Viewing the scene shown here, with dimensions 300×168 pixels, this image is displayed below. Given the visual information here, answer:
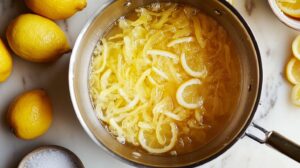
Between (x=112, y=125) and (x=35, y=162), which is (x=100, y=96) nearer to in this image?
(x=112, y=125)

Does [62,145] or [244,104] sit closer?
[244,104]

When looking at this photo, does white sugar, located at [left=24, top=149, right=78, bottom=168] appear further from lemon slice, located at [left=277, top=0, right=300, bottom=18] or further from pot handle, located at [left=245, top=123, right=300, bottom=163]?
lemon slice, located at [left=277, top=0, right=300, bottom=18]

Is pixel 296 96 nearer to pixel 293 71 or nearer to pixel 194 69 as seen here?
pixel 293 71

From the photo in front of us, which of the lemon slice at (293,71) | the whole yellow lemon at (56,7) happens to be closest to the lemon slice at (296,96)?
the lemon slice at (293,71)

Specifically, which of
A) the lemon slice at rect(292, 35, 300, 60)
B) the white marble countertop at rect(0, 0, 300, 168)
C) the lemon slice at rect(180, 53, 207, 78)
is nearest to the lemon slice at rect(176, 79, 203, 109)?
the lemon slice at rect(180, 53, 207, 78)

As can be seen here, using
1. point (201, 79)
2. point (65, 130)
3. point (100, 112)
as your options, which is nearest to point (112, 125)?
point (100, 112)

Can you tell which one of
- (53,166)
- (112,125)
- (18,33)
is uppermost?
(18,33)

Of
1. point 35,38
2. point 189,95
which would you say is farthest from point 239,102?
point 35,38
